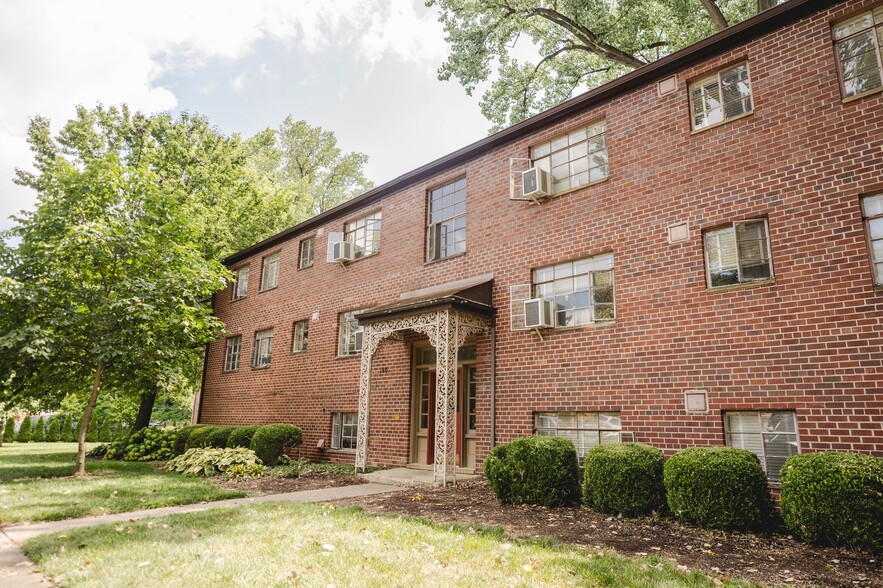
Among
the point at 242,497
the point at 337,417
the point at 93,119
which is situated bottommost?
the point at 242,497

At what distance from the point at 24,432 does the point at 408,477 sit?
25431 millimetres

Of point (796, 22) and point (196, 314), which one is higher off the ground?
point (796, 22)

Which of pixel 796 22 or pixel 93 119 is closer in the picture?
pixel 796 22

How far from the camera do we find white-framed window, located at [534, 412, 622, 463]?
28.6 ft

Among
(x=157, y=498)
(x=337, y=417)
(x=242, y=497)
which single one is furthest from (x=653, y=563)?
(x=337, y=417)

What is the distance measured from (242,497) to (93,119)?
2125 centimetres

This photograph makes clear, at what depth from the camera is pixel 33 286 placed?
1020 cm

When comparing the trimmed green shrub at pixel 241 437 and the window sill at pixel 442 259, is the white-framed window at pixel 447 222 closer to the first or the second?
the window sill at pixel 442 259

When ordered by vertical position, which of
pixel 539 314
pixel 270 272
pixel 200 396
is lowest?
pixel 200 396

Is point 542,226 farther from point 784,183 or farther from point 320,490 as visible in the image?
point 320,490

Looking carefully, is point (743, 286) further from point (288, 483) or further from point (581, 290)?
point (288, 483)

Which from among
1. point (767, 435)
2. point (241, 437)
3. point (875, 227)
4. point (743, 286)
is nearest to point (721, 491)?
point (767, 435)

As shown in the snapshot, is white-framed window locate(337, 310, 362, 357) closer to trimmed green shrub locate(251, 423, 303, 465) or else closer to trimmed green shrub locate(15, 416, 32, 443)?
trimmed green shrub locate(251, 423, 303, 465)

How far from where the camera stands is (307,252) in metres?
16.7
